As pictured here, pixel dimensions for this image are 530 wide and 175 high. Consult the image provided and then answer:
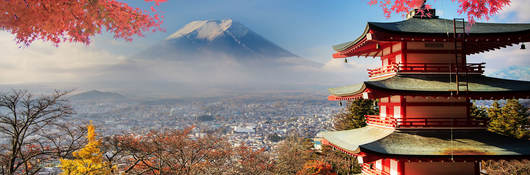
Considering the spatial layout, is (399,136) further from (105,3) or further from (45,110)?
(45,110)

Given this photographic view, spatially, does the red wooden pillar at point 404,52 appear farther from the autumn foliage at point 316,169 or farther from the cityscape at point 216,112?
the cityscape at point 216,112

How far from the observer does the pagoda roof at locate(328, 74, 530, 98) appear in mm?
7233

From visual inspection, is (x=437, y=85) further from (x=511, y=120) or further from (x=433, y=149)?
(x=511, y=120)

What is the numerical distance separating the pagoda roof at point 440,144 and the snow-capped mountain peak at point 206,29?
119245 millimetres

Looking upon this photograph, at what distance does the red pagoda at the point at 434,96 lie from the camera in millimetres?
7059

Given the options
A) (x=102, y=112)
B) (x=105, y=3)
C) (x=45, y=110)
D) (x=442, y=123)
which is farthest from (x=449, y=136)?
(x=102, y=112)

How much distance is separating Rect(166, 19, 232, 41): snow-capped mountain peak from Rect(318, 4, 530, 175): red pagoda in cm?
11867

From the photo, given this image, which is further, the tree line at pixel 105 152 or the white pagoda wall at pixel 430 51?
the tree line at pixel 105 152

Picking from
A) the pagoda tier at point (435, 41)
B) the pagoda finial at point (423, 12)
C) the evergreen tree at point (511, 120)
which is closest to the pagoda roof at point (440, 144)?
the pagoda tier at point (435, 41)

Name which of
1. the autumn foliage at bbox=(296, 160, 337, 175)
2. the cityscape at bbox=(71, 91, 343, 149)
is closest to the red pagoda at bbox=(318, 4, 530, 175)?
the autumn foliage at bbox=(296, 160, 337, 175)

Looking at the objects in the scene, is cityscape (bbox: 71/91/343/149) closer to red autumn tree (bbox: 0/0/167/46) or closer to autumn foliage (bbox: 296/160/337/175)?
autumn foliage (bbox: 296/160/337/175)

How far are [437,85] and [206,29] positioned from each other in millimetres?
137560

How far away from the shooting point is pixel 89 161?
1265 centimetres

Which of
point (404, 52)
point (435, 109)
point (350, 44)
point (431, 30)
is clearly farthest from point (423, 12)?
point (435, 109)
